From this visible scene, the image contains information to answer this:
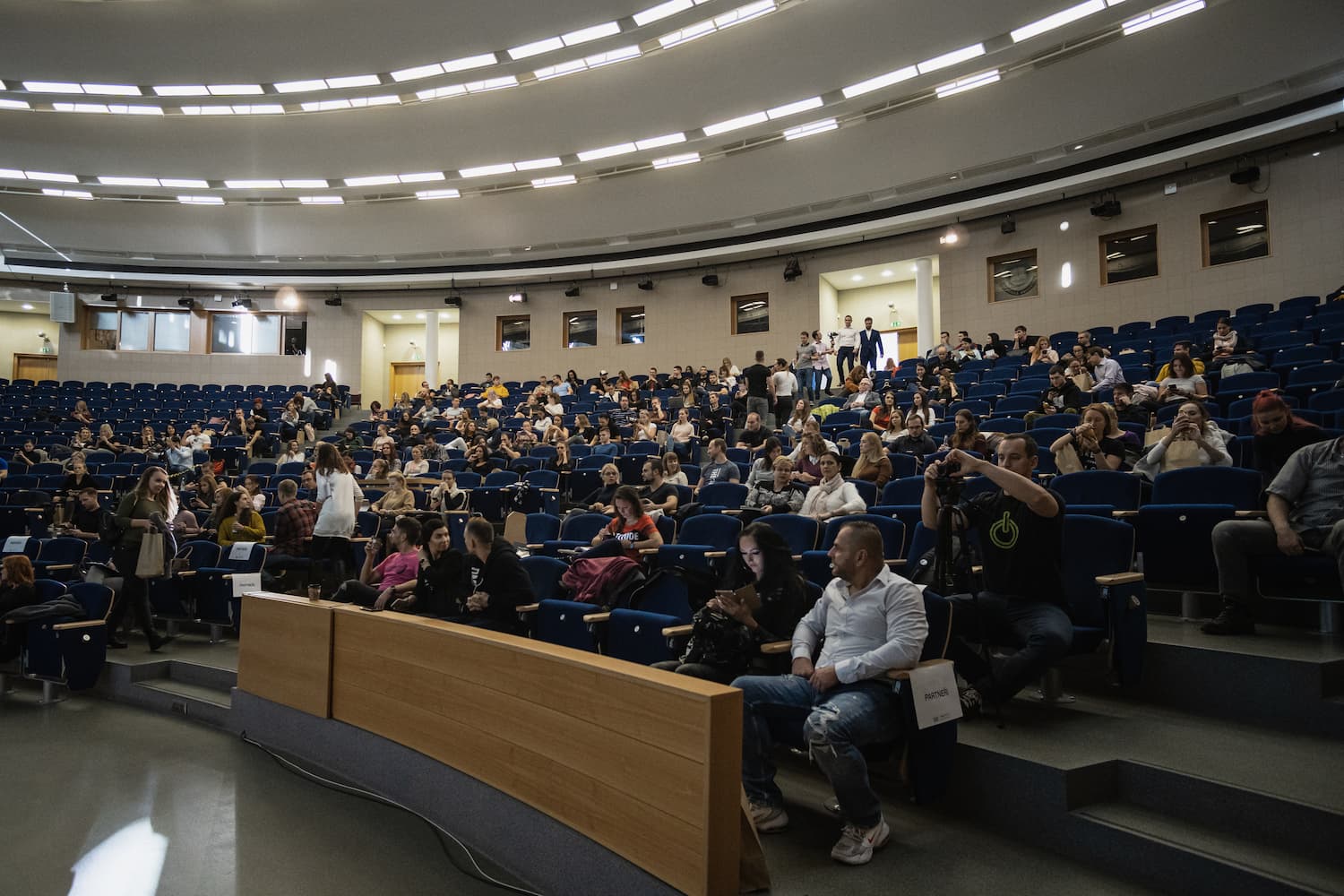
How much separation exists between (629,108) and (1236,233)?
8623 millimetres

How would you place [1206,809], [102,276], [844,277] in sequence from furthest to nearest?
[102,276], [844,277], [1206,809]

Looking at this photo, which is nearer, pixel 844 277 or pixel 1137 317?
pixel 1137 317

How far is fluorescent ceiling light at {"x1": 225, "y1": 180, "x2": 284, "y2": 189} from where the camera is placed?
13648 millimetres

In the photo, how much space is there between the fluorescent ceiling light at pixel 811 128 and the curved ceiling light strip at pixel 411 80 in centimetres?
247

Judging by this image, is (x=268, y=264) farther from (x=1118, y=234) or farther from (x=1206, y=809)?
(x=1206, y=809)

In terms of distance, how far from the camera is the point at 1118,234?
11516 mm

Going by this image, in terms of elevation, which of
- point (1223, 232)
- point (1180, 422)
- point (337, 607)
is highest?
point (1223, 232)

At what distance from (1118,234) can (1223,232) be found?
51.8 inches

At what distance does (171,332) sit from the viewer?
712 inches

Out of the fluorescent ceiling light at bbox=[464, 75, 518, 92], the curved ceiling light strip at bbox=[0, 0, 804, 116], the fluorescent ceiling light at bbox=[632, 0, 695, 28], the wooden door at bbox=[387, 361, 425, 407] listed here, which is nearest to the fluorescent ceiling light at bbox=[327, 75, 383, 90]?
the curved ceiling light strip at bbox=[0, 0, 804, 116]

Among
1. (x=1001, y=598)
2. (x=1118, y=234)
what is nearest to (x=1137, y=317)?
(x=1118, y=234)

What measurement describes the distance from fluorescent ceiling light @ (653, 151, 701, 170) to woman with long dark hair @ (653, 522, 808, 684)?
10633 millimetres

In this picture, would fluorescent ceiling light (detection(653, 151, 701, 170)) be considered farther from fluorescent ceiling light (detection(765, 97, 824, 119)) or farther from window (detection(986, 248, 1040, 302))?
window (detection(986, 248, 1040, 302))

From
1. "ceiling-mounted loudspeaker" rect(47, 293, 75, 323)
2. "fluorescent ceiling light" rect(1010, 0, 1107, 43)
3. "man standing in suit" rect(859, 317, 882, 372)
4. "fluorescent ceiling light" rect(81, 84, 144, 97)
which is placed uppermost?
"fluorescent ceiling light" rect(81, 84, 144, 97)
